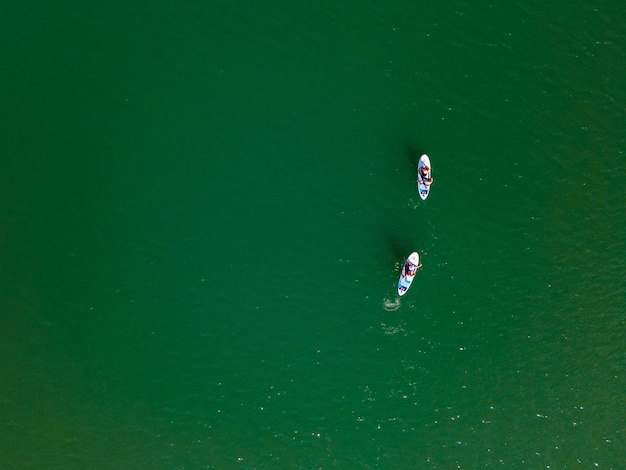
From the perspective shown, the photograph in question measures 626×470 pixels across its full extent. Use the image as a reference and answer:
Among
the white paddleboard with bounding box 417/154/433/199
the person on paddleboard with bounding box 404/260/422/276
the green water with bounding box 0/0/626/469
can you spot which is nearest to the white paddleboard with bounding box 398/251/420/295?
the person on paddleboard with bounding box 404/260/422/276

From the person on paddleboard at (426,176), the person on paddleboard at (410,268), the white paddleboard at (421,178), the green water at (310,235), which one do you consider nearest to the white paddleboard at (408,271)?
the person on paddleboard at (410,268)

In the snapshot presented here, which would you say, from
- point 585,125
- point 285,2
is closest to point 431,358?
point 585,125

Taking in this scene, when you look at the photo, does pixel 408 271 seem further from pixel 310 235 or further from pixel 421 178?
pixel 310 235

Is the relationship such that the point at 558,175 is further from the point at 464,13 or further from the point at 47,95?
the point at 47,95

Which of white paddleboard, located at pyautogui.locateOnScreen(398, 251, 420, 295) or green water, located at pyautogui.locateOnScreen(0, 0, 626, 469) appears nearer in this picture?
green water, located at pyautogui.locateOnScreen(0, 0, 626, 469)

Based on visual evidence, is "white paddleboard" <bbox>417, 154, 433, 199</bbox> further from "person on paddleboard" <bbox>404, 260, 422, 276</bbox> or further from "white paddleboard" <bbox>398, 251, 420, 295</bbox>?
"person on paddleboard" <bbox>404, 260, 422, 276</bbox>

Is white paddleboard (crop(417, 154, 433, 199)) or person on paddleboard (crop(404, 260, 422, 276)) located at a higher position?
white paddleboard (crop(417, 154, 433, 199))
